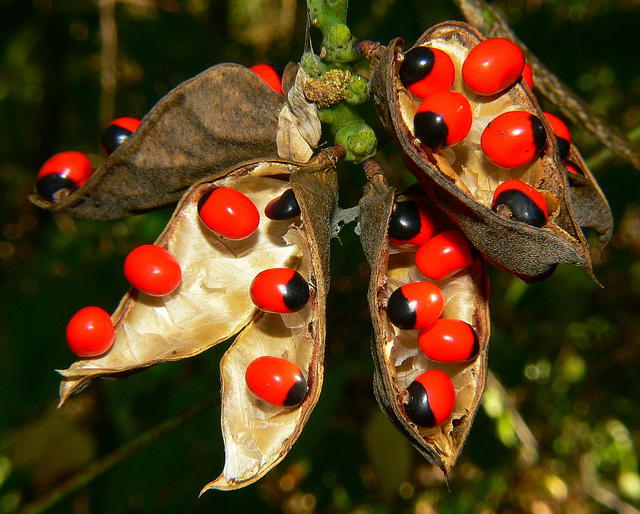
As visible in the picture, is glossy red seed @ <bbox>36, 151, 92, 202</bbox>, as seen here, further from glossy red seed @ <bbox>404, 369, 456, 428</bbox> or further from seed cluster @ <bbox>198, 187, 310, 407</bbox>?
glossy red seed @ <bbox>404, 369, 456, 428</bbox>

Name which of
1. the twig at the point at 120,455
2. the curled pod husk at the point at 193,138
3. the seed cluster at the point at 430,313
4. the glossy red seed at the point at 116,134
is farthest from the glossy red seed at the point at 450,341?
the glossy red seed at the point at 116,134

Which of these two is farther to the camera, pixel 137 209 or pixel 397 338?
pixel 137 209

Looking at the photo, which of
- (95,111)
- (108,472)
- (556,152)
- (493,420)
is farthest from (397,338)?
(95,111)

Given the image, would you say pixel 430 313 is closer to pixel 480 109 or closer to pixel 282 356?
pixel 282 356

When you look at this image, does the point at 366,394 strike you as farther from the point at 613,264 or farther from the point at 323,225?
the point at 323,225

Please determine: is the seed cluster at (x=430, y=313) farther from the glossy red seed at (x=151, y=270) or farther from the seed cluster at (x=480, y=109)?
the glossy red seed at (x=151, y=270)

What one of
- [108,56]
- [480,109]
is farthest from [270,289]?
[108,56]
